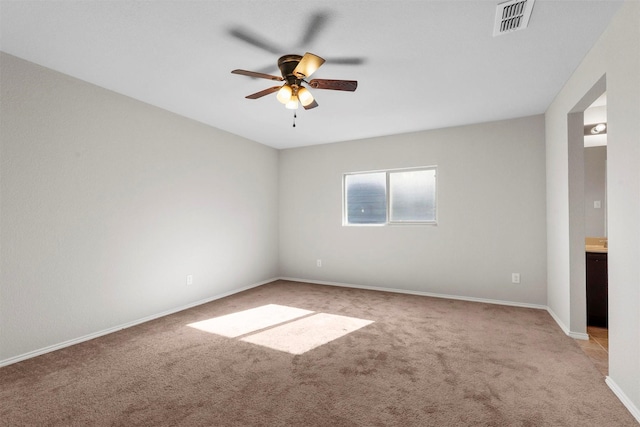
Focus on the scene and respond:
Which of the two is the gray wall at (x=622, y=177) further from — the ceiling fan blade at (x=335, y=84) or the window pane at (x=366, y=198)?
the window pane at (x=366, y=198)

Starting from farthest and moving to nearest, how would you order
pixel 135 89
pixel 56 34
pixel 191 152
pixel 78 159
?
pixel 191 152
pixel 135 89
pixel 78 159
pixel 56 34

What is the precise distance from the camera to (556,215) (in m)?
3.29

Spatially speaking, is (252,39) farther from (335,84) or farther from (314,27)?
(335,84)

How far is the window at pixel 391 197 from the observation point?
15.1 ft

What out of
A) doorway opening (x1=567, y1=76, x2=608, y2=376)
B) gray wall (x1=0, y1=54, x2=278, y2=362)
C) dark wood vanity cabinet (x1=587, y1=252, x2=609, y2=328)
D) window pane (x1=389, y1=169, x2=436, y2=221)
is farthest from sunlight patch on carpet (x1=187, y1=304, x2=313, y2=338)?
dark wood vanity cabinet (x1=587, y1=252, x2=609, y2=328)

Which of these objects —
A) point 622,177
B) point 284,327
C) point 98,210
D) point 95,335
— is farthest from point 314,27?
point 95,335

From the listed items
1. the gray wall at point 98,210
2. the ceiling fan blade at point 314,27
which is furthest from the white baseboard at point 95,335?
A: the ceiling fan blade at point 314,27

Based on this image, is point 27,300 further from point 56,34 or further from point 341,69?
point 341,69

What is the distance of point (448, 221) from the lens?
14.2 feet

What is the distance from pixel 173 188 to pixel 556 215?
4438 mm

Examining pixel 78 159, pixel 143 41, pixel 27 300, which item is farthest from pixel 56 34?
pixel 27 300

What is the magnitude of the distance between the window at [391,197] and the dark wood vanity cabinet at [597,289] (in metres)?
1.85

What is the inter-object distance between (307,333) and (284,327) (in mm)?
305

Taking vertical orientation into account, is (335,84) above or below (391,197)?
above
